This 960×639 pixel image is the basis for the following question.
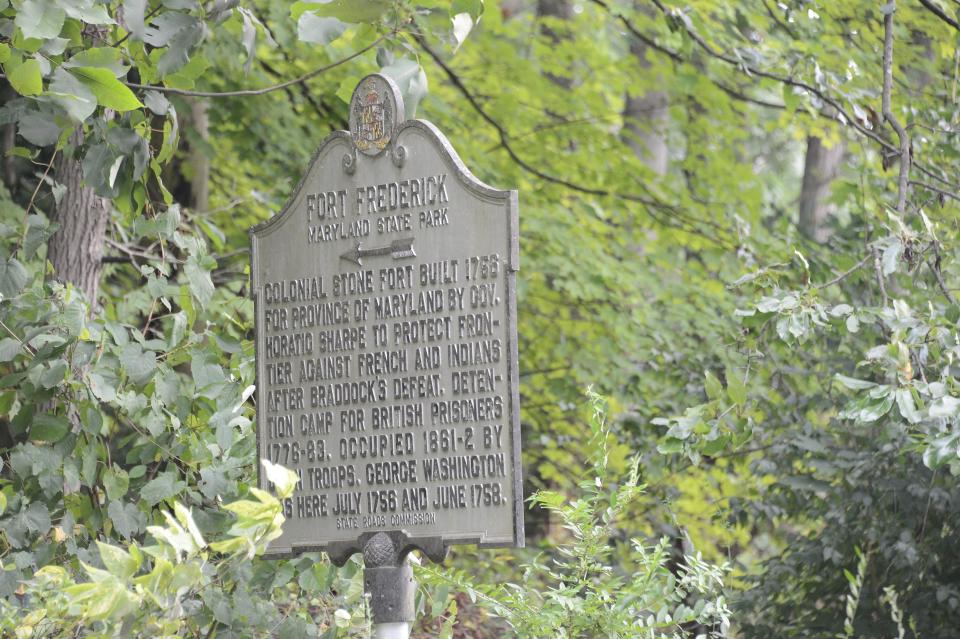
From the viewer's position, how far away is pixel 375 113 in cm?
443

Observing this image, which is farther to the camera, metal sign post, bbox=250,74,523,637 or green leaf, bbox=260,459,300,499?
metal sign post, bbox=250,74,523,637

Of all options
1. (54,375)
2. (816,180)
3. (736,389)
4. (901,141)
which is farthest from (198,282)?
(816,180)

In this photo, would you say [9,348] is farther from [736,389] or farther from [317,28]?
[736,389]

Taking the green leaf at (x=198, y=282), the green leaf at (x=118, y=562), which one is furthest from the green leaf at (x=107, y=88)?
the green leaf at (x=118, y=562)

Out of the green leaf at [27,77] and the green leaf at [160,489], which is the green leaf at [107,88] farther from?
the green leaf at [160,489]

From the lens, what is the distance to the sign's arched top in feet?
14.4

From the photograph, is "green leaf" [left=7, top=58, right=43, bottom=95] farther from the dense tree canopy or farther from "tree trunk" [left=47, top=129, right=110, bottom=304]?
"tree trunk" [left=47, top=129, right=110, bottom=304]

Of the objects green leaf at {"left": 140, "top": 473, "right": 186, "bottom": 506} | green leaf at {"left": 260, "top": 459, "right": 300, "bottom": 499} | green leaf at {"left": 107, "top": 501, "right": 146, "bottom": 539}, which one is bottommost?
green leaf at {"left": 107, "top": 501, "right": 146, "bottom": 539}

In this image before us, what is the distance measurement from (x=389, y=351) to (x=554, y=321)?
6139mm

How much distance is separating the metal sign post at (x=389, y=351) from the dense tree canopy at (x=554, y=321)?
21 centimetres

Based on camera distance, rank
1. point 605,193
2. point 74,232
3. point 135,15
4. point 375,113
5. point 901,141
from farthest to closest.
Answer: point 605,193, point 901,141, point 74,232, point 375,113, point 135,15

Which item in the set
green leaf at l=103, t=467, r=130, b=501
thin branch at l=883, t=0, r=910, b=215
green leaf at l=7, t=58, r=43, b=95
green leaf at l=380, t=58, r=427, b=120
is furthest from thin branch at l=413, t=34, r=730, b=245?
green leaf at l=7, t=58, r=43, b=95

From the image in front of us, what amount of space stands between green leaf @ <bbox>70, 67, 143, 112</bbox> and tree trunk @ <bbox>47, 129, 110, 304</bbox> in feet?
4.47

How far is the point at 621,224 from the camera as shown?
35.4 ft
